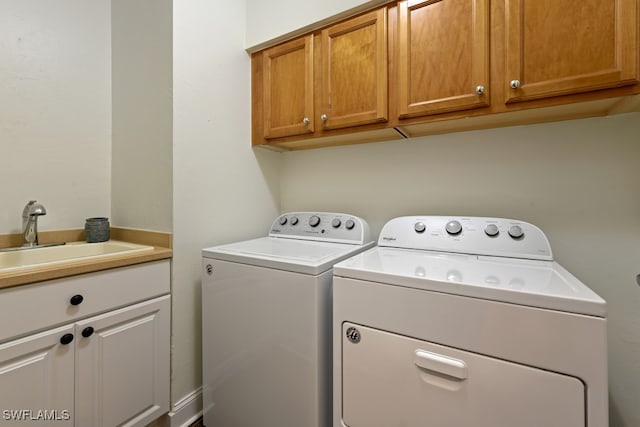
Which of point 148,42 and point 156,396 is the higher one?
point 148,42

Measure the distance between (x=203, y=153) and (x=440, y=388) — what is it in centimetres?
144

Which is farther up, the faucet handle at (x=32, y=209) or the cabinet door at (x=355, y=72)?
the cabinet door at (x=355, y=72)

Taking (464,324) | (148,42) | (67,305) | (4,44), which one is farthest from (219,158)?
(464,324)

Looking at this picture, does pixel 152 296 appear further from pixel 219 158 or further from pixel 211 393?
pixel 219 158

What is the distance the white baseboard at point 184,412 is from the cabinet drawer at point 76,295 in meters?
0.58

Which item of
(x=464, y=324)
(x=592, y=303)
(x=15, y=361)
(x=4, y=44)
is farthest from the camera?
(x=4, y=44)

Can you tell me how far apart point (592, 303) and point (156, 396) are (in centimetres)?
166

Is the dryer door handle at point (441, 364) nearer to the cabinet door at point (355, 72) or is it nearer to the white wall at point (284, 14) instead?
the cabinet door at point (355, 72)

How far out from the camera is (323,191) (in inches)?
72.5

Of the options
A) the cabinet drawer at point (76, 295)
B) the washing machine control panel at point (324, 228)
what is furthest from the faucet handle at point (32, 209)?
the washing machine control panel at point (324, 228)

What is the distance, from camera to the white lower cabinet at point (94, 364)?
34.9 inches

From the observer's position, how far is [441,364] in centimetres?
79

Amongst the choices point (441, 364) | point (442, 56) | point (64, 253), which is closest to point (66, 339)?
point (64, 253)

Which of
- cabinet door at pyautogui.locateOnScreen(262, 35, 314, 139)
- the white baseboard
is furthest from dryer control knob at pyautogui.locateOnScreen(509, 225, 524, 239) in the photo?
the white baseboard
